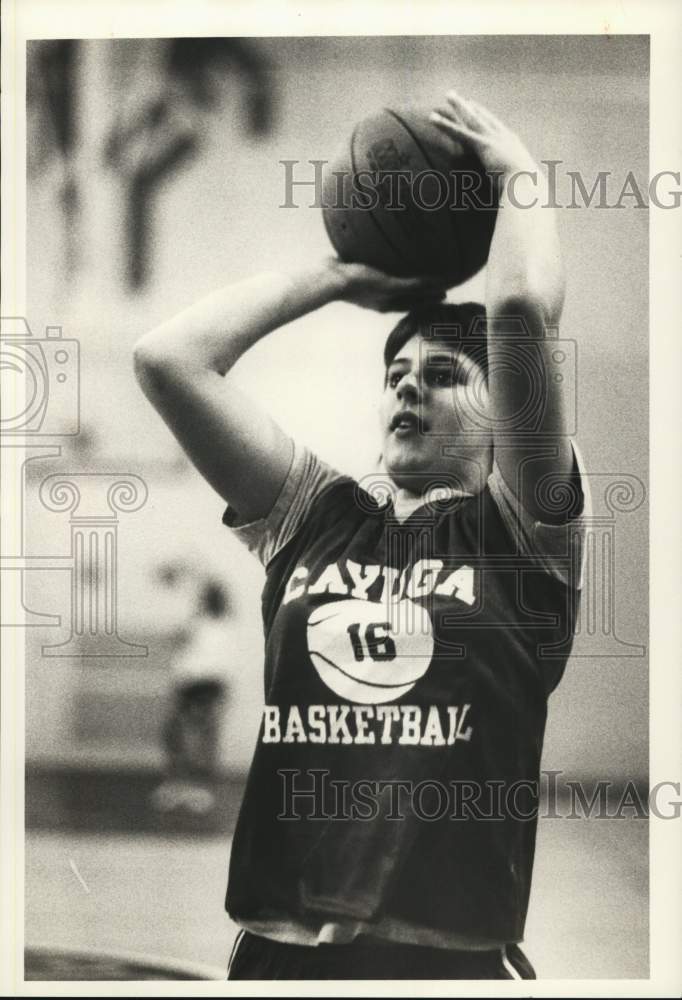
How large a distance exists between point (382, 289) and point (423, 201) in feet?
0.64

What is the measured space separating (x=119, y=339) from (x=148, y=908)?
1.16 meters

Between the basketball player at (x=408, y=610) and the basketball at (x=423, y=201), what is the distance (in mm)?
31

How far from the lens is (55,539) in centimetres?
223

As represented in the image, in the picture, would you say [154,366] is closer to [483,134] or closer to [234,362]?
[234,362]

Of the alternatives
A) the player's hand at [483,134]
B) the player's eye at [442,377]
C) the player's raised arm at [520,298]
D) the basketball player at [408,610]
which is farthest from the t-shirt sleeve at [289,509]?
the player's hand at [483,134]

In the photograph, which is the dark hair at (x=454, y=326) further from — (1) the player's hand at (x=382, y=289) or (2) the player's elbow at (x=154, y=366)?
(2) the player's elbow at (x=154, y=366)

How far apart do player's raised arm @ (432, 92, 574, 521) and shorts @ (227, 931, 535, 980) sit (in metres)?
0.89

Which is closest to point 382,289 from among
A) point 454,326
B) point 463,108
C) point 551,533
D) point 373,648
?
point 454,326

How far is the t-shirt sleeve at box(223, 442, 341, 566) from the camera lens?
85.9 inches

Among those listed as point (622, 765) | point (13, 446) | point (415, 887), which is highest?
point (13, 446)

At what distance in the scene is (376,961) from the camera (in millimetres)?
2148

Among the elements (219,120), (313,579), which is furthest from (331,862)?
(219,120)

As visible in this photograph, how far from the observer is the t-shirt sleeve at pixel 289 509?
7.16 feet
